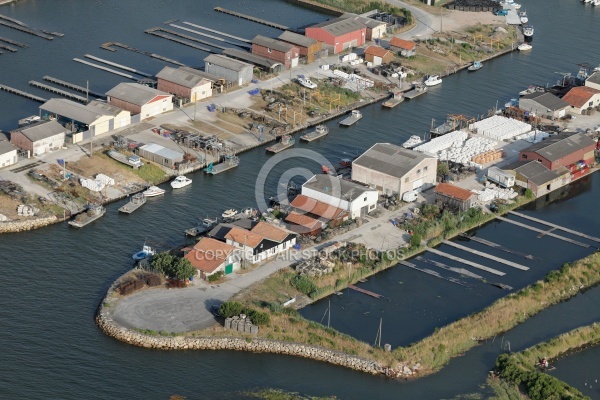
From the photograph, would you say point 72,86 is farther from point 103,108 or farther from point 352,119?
point 352,119

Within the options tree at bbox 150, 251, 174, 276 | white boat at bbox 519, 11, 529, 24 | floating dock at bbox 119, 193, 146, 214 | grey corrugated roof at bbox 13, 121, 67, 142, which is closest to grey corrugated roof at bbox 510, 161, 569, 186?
floating dock at bbox 119, 193, 146, 214

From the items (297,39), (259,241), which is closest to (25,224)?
(259,241)

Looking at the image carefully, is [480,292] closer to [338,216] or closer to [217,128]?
[338,216]

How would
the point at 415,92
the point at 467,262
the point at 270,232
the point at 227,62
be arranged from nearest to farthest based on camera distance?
the point at 270,232 → the point at 467,262 → the point at 227,62 → the point at 415,92

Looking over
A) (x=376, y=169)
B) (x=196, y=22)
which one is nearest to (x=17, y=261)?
(x=376, y=169)

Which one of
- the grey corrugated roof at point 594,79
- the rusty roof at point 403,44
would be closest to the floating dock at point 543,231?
the grey corrugated roof at point 594,79

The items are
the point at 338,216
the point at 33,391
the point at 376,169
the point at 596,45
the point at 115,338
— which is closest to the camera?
the point at 33,391
